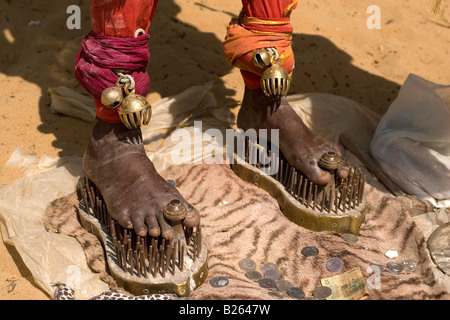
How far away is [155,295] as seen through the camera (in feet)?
8.58

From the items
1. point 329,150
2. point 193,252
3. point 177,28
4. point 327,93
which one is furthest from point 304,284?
point 177,28

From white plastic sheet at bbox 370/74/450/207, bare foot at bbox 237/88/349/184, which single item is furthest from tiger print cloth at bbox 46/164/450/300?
bare foot at bbox 237/88/349/184

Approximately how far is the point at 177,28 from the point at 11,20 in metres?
1.21

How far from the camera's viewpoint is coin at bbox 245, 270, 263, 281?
283 cm

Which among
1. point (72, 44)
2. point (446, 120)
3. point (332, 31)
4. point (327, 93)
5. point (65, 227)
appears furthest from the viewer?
point (332, 31)

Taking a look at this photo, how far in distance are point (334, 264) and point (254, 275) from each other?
368 millimetres

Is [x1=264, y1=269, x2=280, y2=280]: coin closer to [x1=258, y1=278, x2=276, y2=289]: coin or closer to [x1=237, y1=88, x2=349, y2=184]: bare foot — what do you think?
[x1=258, y1=278, x2=276, y2=289]: coin

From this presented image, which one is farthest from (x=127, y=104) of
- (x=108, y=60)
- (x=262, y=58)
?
(x=262, y=58)

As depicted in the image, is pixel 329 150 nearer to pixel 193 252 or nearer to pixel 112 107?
pixel 193 252

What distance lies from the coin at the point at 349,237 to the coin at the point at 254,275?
48 centimetres

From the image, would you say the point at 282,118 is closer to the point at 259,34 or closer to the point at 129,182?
the point at 259,34

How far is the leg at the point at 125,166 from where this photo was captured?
8.93 feet

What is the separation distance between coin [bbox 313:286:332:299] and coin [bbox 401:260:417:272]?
413 mm

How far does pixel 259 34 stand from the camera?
312cm
